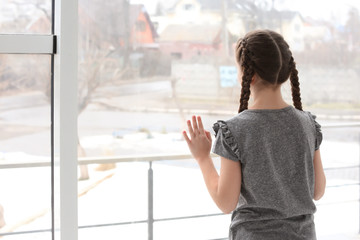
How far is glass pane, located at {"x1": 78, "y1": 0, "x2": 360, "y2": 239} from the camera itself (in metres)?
2.35

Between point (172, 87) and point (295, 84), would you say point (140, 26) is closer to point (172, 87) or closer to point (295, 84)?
point (172, 87)

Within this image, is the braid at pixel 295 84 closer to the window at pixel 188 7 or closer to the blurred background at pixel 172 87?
the blurred background at pixel 172 87

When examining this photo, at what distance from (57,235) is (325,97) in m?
2.16

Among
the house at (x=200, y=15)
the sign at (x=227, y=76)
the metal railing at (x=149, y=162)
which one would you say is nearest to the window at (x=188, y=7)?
the house at (x=200, y=15)

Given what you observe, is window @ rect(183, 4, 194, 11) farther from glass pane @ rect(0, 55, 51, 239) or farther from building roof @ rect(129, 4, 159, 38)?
glass pane @ rect(0, 55, 51, 239)

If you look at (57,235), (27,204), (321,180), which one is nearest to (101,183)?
(27,204)

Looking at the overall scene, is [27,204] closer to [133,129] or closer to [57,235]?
[57,235]

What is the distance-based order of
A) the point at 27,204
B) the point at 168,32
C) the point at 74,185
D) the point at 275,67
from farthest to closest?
the point at 168,32
the point at 27,204
the point at 74,185
the point at 275,67

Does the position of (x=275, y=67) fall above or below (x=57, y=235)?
above

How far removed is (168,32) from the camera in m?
2.42

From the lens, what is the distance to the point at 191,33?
2432mm

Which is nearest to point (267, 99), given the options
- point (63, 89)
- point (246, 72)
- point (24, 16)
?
point (246, 72)

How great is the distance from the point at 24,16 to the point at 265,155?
69 cm

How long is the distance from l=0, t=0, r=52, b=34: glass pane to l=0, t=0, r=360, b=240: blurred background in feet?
3.77
